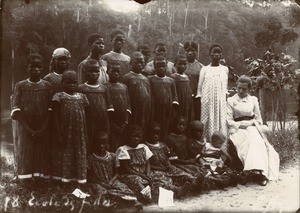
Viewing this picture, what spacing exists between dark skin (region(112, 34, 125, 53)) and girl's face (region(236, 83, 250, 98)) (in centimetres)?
146

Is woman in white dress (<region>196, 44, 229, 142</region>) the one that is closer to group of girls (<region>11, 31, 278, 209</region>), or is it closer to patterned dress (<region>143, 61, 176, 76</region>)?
group of girls (<region>11, 31, 278, 209</region>)

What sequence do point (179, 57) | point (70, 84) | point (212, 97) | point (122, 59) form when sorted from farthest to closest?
point (212, 97)
point (179, 57)
point (122, 59)
point (70, 84)

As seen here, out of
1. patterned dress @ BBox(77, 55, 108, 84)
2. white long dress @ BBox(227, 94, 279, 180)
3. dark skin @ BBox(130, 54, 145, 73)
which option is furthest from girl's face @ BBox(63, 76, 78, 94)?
white long dress @ BBox(227, 94, 279, 180)

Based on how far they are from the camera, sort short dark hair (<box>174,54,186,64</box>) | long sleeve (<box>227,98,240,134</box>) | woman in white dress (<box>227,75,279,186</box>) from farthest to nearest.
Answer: long sleeve (<box>227,98,240,134</box>) → woman in white dress (<box>227,75,279,186</box>) → short dark hair (<box>174,54,186,64</box>)

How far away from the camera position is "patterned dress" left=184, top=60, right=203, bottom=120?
5.15 metres

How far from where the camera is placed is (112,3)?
4848 mm

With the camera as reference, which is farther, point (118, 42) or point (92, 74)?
point (118, 42)

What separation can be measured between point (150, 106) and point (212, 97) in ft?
2.70

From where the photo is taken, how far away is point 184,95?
16.8ft

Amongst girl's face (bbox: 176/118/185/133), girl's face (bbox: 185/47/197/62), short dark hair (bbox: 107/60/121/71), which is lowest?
girl's face (bbox: 176/118/185/133)

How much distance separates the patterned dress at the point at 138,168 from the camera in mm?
4645

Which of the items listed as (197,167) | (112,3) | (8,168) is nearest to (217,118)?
(197,167)

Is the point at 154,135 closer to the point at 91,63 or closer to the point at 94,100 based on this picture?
the point at 94,100

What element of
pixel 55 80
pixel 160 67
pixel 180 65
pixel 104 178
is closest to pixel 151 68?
pixel 160 67
